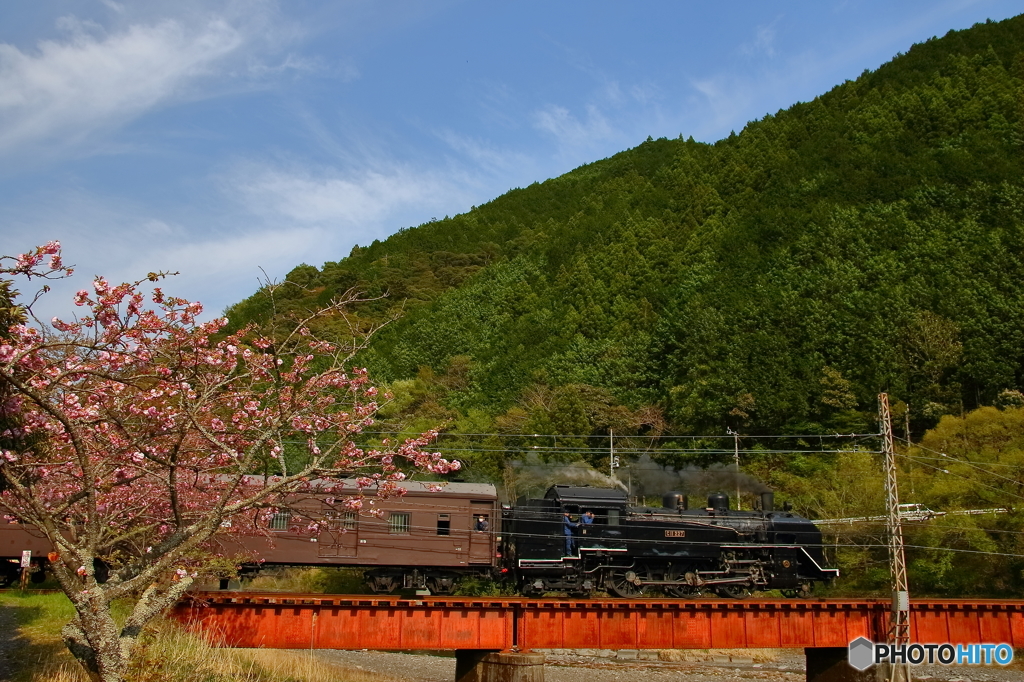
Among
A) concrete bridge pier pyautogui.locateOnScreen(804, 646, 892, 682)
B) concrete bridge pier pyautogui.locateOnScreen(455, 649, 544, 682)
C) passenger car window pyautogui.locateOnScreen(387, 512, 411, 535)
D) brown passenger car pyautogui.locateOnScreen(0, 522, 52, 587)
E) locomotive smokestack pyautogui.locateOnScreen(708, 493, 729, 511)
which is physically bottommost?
concrete bridge pier pyautogui.locateOnScreen(804, 646, 892, 682)

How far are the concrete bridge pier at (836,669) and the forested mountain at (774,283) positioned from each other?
26338 millimetres

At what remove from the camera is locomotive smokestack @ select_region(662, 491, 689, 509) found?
27.2m

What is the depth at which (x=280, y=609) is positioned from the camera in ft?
65.1

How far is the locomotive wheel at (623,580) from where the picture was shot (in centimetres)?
2483

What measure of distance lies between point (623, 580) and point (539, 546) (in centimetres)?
325

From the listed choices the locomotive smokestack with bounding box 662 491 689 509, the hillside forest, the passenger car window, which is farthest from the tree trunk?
the locomotive smokestack with bounding box 662 491 689 509

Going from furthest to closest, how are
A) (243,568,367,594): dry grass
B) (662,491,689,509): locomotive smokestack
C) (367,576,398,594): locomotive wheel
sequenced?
(243,568,367,594): dry grass < (662,491,689,509): locomotive smokestack < (367,576,398,594): locomotive wheel

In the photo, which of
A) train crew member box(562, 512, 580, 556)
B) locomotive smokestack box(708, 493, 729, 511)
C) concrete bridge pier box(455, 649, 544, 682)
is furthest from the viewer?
locomotive smokestack box(708, 493, 729, 511)

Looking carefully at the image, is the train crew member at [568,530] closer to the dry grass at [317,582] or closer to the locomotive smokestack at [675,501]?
the locomotive smokestack at [675,501]

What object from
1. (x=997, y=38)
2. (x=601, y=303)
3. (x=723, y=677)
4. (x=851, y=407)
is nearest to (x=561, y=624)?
(x=723, y=677)

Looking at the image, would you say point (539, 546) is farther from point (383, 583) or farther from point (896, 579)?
point (896, 579)

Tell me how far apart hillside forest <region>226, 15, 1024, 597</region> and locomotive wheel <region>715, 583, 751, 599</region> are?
3.62 meters

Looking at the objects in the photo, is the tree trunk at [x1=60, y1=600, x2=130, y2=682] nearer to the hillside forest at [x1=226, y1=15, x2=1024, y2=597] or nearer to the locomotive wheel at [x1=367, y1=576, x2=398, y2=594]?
the locomotive wheel at [x1=367, y1=576, x2=398, y2=594]

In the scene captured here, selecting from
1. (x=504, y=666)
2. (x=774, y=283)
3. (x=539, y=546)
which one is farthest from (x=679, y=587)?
(x=774, y=283)
